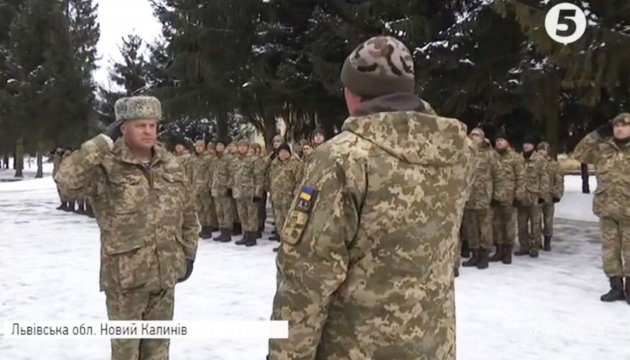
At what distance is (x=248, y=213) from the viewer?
37.2ft

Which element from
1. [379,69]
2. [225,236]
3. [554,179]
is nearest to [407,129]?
[379,69]

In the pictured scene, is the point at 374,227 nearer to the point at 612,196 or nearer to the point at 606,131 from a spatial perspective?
the point at 612,196

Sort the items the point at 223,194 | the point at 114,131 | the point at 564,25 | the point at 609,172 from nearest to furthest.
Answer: the point at 114,131, the point at 609,172, the point at 564,25, the point at 223,194

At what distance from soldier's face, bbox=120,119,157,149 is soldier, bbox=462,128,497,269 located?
582 cm

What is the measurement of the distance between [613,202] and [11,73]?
34.3 m

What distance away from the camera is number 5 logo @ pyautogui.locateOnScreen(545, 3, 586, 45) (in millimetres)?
10930

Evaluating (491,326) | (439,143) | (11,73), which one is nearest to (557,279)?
(491,326)

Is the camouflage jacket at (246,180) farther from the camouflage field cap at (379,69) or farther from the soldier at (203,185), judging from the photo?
the camouflage field cap at (379,69)

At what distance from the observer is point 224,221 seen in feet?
38.9

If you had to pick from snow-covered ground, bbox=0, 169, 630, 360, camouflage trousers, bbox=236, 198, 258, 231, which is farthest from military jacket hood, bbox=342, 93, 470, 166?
camouflage trousers, bbox=236, 198, 258, 231

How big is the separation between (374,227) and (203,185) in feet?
35.2

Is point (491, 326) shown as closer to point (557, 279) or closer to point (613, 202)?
point (613, 202)

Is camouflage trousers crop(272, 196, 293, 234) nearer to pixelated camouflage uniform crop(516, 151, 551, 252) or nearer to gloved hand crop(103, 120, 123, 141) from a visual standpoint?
pixelated camouflage uniform crop(516, 151, 551, 252)

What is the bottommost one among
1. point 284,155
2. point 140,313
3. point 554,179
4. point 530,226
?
point 530,226
